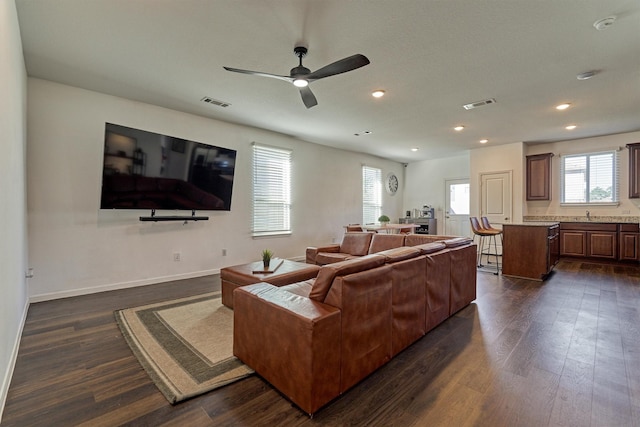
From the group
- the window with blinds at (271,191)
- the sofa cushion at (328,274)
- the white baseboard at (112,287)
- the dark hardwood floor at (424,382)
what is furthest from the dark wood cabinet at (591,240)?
the white baseboard at (112,287)

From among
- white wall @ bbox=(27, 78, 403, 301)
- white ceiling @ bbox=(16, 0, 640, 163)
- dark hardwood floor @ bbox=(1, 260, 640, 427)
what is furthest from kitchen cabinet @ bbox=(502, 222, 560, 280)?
white wall @ bbox=(27, 78, 403, 301)

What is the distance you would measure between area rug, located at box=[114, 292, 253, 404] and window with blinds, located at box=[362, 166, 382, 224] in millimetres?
5380

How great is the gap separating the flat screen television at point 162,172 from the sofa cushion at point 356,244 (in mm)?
2168

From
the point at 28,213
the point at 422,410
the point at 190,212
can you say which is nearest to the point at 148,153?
the point at 190,212

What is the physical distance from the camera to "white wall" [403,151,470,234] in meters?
8.50

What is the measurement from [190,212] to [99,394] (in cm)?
325

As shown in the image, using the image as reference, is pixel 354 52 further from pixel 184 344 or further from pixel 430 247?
pixel 184 344

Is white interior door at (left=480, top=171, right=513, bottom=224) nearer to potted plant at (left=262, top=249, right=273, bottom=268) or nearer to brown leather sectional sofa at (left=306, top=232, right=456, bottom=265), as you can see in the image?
brown leather sectional sofa at (left=306, top=232, right=456, bottom=265)

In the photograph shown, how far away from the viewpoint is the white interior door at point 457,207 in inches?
329

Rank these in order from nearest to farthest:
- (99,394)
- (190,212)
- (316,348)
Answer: (316,348) < (99,394) < (190,212)

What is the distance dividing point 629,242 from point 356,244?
17.7 feet

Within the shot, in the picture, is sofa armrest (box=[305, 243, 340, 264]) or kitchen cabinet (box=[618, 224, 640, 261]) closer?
sofa armrest (box=[305, 243, 340, 264])

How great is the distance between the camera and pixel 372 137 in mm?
6207

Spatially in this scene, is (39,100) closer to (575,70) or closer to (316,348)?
(316,348)
